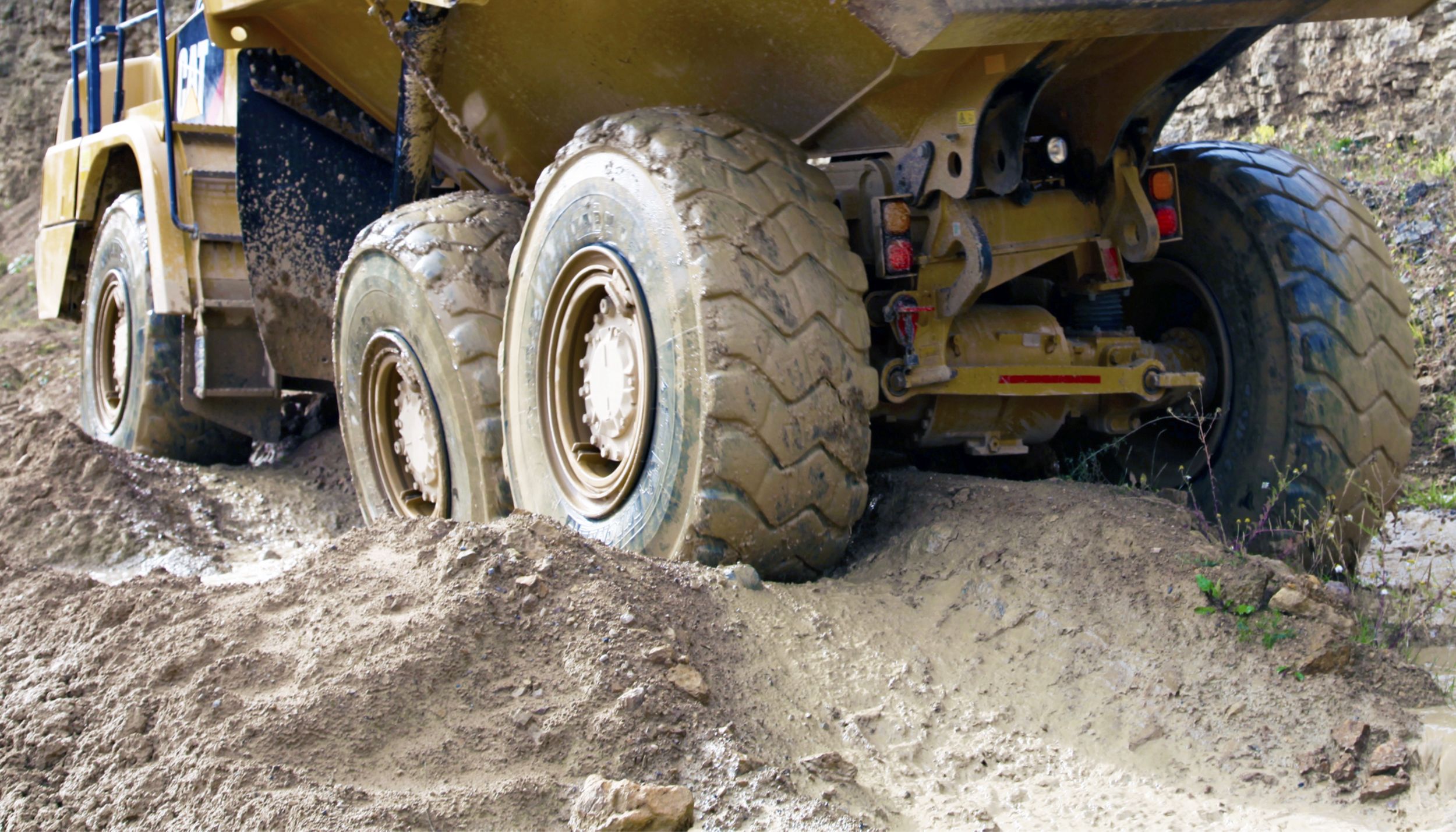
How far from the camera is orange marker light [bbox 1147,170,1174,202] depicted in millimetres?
3914

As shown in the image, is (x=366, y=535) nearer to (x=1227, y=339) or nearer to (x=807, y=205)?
(x=807, y=205)

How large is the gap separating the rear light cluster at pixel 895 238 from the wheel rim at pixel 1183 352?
1.08m

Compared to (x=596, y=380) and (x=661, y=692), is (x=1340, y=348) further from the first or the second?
(x=661, y=692)

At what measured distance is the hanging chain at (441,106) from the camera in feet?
14.0

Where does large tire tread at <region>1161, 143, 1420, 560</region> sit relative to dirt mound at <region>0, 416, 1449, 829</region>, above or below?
above

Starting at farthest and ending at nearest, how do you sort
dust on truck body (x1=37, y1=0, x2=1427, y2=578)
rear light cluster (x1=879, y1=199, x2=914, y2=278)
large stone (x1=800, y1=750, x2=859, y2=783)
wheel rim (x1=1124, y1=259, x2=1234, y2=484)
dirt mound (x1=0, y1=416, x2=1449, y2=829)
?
1. wheel rim (x1=1124, y1=259, x2=1234, y2=484)
2. rear light cluster (x1=879, y1=199, x2=914, y2=278)
3. dust on truck body (x1=37, y1=0, x2=1427, y2=578)
4. large stone (x1=800, y1=750, x2=859, y2=783)
5. dirt mound (x1=0, y1=416, x2=1449, y2=829)

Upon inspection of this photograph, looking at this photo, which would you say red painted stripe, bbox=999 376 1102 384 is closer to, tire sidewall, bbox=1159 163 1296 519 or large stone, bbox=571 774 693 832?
tire sidewall, bbox=1159 163 1296 519

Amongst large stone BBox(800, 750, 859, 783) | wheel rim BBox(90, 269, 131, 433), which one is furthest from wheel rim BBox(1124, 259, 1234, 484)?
wheel rim BBox(90, 269, 131, 433)

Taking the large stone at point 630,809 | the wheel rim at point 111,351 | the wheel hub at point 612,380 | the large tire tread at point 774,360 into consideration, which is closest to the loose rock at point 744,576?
the large tire tread at point 774,360

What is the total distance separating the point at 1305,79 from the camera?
8328mm

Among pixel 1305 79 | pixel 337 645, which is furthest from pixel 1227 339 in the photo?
pixel 1305 79

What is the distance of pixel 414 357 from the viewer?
4.54 m

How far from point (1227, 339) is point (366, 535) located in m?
2.63

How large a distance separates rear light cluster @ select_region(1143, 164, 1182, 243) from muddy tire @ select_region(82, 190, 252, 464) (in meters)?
4.59
